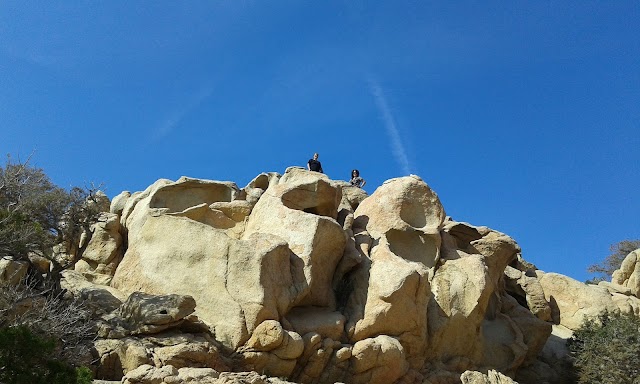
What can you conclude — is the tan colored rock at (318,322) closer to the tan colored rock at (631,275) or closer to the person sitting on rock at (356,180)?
the person sitting on rock at (356,180)

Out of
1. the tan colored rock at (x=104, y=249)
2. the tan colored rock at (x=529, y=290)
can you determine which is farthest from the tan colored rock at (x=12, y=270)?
the tan colored rock at (x=529, y=290)

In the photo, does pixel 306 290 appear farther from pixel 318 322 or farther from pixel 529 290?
pixel 529 290

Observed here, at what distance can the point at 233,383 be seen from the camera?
52.9 feet

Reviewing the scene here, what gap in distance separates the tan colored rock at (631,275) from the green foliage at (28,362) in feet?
96.1

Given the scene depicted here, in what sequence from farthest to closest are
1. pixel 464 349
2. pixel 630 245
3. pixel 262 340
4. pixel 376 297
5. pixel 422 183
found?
1. pixel 630 245
2. pixel 422 183
3. pixel 464 349
4. pixel 376 297
5. pixel 262 340

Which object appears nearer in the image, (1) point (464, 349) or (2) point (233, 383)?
(2) point (233, 383)

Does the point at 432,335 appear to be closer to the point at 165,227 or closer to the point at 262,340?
the point at 262,340

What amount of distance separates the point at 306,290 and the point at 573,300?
1538 centimetres

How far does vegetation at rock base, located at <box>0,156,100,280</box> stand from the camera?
66.2 ft

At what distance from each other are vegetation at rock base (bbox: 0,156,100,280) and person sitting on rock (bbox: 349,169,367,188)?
12.7m

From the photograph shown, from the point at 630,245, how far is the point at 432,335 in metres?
37.3

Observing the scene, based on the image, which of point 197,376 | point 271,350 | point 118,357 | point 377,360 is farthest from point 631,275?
point 118,357

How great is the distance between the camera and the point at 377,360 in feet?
70.4

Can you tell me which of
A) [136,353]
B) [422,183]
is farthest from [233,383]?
[422,183]
